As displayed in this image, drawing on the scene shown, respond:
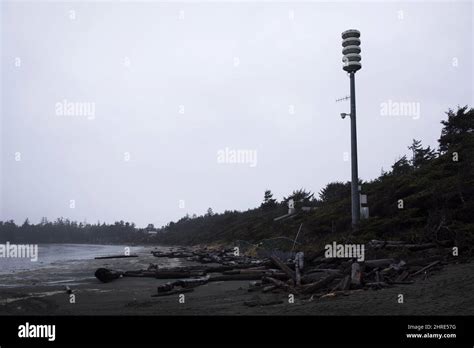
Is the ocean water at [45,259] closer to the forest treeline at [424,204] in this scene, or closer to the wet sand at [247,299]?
the wet sand at [247,299]

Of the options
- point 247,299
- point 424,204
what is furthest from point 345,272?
point 424,204

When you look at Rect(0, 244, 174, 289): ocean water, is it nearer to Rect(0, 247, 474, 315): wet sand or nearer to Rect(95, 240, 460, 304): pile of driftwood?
Rect(0, 247, 474, 315): wet sand

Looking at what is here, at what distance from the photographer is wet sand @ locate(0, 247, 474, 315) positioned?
10.5 meters

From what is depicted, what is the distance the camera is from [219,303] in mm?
14094

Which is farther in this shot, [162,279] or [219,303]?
[162,279]

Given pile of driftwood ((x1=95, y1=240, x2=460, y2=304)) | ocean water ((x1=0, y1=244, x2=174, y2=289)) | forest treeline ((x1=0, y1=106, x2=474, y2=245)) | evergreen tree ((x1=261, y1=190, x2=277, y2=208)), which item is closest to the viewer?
pile of driftwood ((x1=95, y1=240, x2=460, y2=304))

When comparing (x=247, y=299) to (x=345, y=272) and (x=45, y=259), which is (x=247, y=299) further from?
(x=45, y=259)

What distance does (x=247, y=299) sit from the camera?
562 inches

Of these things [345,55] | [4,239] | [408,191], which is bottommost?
[4,239]

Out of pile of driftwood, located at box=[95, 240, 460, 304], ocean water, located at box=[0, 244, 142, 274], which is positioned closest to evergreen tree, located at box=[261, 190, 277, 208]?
ocean water, located at box=[0, 244, 142, 274]

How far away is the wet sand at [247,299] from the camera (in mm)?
10539
